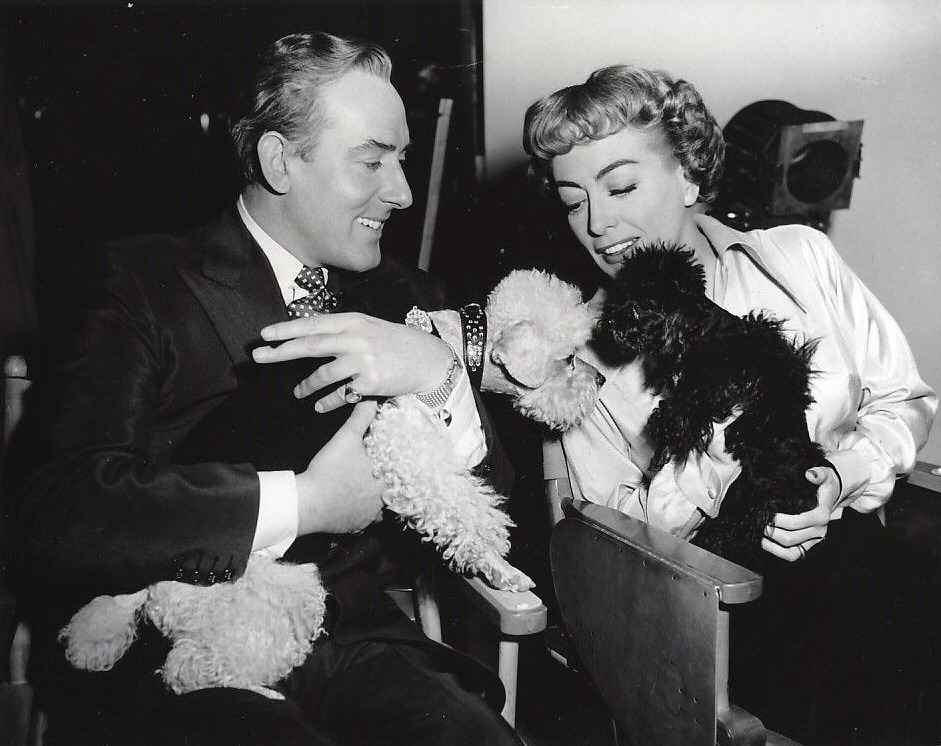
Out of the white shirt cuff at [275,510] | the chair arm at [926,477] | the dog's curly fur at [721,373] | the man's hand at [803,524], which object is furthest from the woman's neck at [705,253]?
the white shirt cuff at [275,510]

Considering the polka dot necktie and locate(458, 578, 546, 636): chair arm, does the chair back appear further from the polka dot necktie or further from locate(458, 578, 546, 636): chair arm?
the polka dot necktie

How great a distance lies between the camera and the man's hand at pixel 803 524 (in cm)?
123

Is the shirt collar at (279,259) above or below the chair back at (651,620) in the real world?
above

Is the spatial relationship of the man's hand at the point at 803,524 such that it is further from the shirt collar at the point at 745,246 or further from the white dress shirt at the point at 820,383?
the shirt collar at the point at 745,246

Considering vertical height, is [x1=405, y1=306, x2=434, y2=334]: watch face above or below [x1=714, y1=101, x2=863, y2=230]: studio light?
below

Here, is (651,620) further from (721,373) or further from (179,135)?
(179,135)

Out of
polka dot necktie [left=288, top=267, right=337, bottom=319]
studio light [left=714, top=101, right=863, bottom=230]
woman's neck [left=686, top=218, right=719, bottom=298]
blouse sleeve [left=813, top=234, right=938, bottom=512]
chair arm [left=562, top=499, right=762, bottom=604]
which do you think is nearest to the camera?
chair arm [left=562, top=499, right=762, bottom=604]

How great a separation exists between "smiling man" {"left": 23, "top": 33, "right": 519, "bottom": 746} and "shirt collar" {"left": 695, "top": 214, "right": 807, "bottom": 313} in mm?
705

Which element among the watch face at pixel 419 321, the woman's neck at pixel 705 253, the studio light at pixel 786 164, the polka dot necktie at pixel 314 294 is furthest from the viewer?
the studio light at pixel 786 164

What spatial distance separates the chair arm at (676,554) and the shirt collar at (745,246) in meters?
0.63

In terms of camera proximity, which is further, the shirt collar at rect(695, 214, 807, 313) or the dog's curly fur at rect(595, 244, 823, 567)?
the shirt collar at rect(695, 214, 807, 313)

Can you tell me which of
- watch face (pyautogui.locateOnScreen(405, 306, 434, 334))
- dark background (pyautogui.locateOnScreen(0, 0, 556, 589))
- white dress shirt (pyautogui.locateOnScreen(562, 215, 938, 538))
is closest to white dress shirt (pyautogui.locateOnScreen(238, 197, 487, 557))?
watch face (pyautogui.locateOnScreen(405, 306, 434, 334))

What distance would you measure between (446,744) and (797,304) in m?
1.12

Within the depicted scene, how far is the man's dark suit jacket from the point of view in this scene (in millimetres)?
1029
